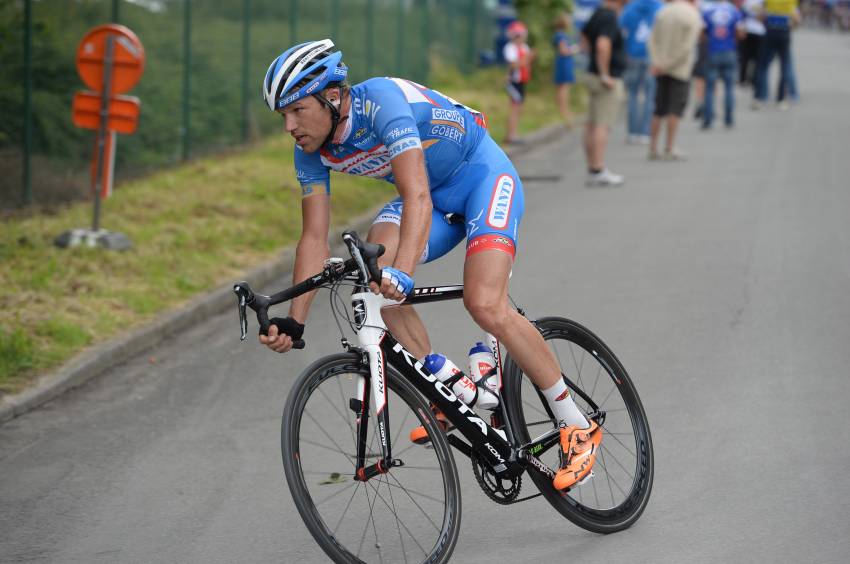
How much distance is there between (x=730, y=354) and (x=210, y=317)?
3.65 m

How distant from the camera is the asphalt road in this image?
16.3ft

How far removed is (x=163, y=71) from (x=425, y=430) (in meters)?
10.5

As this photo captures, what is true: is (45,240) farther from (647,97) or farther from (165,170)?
(647,97)

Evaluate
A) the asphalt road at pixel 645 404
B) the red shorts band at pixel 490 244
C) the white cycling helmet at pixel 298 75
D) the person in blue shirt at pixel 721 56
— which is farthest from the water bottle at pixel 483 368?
the person in blue shirt at pixel 721 56

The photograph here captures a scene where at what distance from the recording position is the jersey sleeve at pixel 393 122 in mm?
4457

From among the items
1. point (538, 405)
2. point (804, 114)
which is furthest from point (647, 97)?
point (538, 405)

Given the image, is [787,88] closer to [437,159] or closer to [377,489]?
[437,159]

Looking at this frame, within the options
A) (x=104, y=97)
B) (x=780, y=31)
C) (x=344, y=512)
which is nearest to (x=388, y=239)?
(x=344, y=512)

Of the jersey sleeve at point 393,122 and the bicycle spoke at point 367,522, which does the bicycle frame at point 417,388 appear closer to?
the bicycle spoke at point 367,522

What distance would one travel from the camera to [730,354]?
24.6 feet

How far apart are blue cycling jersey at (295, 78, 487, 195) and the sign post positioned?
17.4 ft

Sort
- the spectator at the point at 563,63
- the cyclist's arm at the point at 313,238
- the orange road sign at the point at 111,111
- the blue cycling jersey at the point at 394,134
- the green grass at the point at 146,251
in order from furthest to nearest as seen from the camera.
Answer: the spectator at the point at 563,63, the orange road sign at the point at 111,111, the green grass at the point at 146,251, the cyclist's arm at the point at 313,238, the blue cycling jersey at the point at 394,134

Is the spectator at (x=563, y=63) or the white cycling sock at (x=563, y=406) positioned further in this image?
the spectator at (x=563, y=63)

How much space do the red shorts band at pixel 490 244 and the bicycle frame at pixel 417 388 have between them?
0.53ft
